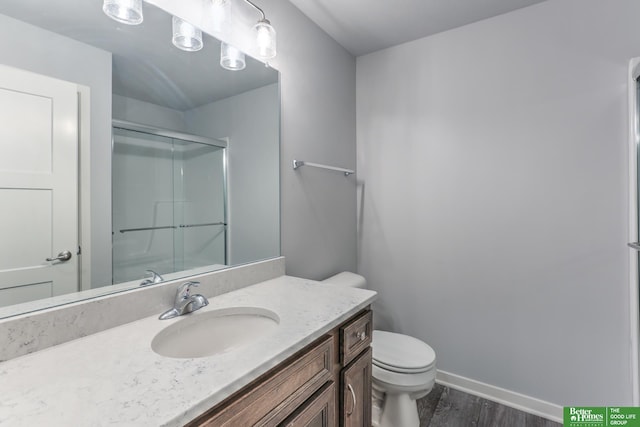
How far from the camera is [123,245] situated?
1009 mm

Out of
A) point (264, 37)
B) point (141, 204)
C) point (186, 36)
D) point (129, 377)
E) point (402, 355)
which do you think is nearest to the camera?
point (129, 377)

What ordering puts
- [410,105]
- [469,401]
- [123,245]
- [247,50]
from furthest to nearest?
[410,105] < [469,401] < [247,50] < [123,245]

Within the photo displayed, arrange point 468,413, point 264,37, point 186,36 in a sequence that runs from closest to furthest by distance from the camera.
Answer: point 186,36
point 264,37
point 468,413

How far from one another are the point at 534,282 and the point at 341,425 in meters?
1.42

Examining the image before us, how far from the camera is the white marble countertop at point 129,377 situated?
0.53m

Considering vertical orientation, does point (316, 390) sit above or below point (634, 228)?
below

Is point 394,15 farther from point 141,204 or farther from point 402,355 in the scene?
point 402,355

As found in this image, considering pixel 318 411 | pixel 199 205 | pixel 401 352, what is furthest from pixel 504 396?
pixel 199 205

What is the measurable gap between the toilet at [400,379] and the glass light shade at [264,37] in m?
1.60

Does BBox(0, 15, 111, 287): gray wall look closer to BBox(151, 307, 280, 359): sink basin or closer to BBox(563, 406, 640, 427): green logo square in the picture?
BBox(151, 307, 280, 359): sink basin

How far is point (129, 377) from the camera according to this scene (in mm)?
653

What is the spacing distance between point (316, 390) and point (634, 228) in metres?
1.75

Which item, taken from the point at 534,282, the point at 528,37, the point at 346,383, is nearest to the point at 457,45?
the point at 528,37

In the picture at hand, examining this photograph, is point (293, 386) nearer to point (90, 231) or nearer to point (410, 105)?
point (90, 231)
